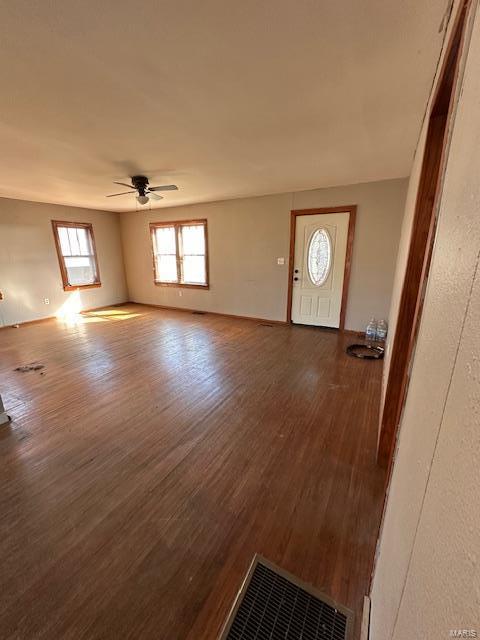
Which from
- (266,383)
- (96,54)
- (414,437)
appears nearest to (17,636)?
(414,437)

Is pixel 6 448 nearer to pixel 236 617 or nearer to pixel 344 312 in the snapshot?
pixel 236 617

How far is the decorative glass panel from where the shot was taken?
4676mm

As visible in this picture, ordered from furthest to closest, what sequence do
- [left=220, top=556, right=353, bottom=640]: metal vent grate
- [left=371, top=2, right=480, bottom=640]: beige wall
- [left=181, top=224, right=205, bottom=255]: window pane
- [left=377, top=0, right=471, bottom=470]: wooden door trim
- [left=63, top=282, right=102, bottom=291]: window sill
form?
[left=63, top=282, right=102, bottom=291]: window sill → [left=181, top=224, right=205, bottom=255]: window pane → [left=377, top=0, right=471, bottom=470]: wooden door trim → [left=220, top=556, right=353, bottom=640]: metal vent grate → [left=371, top=2, right=480, bottom=640]: beige wall

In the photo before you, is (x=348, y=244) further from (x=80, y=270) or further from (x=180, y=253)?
(x=80, y=270)

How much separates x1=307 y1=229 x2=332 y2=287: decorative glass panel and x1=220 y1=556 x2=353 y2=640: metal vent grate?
4.23m

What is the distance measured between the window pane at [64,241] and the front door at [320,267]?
4929 mm

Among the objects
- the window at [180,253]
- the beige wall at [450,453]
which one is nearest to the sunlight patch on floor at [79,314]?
the window at [180,253]

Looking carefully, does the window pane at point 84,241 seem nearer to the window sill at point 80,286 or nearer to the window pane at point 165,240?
the window sill at point 80,286

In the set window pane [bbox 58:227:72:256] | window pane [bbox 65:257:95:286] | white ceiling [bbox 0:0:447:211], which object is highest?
white ceiling [bbox 0:0:447:211]

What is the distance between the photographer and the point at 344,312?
4691mm

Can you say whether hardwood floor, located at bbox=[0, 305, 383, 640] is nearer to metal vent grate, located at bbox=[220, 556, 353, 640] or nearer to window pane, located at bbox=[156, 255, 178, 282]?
metal vent grate, located at bbox=[220, 556, 353, 640]

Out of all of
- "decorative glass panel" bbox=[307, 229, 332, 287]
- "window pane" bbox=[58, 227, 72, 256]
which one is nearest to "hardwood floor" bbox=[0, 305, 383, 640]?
"decorative glass panel" bbox=[307, 229, 332, 287]

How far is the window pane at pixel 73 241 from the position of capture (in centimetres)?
607

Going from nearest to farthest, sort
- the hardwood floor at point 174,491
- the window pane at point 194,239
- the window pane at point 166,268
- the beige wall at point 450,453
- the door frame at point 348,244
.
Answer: the beige wall at point 450,453 → the hardwood floor at point 174,491 → the door frame at point 348,244 → the window pane at point 194,239 → the window pane at point 166,268
